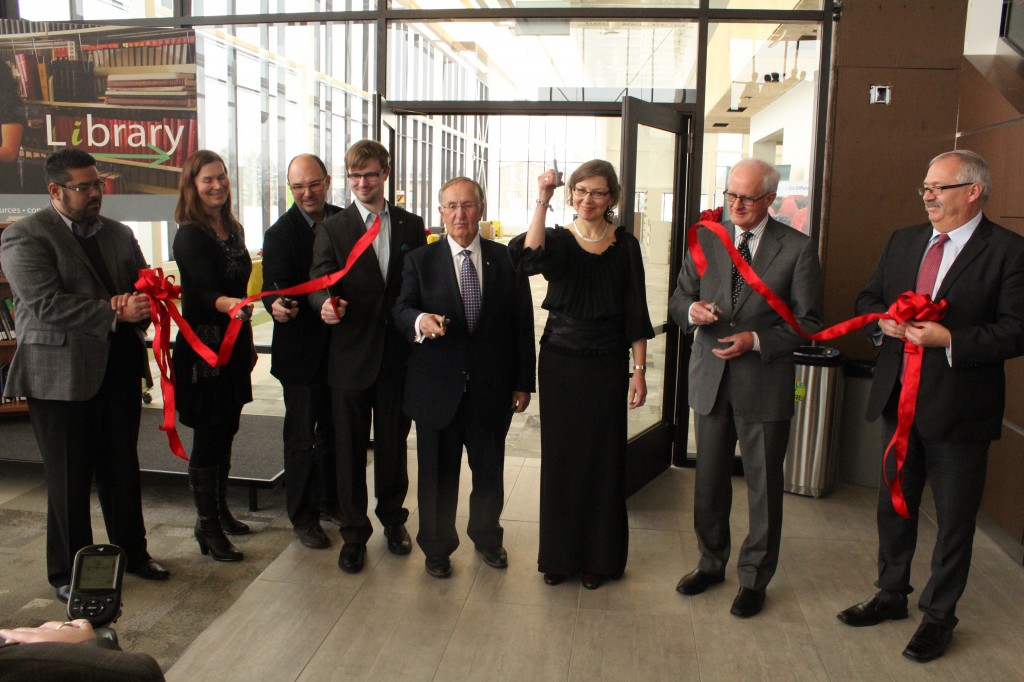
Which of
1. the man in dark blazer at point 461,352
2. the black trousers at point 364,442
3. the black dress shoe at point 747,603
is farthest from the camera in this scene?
the black trousers at point 364,442

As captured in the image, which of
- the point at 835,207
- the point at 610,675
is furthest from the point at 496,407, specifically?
the point at 835,207

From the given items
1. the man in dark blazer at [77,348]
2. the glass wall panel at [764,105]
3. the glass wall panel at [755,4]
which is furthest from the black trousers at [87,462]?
the glass wall panel at [755,4]

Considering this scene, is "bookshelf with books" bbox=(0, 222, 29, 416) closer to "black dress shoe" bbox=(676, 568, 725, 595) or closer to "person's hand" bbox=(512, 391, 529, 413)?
"person's hand" bbox=(512, 391, 529, 413)

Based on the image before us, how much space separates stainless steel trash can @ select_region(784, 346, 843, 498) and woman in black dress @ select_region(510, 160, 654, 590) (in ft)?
5.41

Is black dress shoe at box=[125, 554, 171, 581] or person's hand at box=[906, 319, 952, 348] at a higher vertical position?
person's hand at box=[906, 319, 952, 348]

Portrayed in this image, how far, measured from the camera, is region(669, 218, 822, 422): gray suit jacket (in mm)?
3016

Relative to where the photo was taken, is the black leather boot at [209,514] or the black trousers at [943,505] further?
the black leather boot at [209,514]

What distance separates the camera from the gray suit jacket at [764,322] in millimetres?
3016

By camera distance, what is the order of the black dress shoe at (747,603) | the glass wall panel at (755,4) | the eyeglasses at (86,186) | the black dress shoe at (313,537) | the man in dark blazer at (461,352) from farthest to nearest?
the glass wall panel at (755,4) → the black dress shoe at (313,537) → the man in dark blazer at (461,352) → the black dress shoe at (747,603) → the eyeglasses at (86,186)

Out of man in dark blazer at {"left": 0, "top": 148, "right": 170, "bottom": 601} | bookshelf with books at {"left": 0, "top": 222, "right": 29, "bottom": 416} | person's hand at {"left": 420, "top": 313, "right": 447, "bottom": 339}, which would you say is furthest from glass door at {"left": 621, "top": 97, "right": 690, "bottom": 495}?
bookshelf with books at {"left": 0, "top": 222, "right": 29, "bottom": 416}

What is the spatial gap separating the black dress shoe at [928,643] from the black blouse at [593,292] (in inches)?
56.4

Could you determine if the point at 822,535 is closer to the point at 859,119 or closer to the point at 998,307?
the point at 998,307

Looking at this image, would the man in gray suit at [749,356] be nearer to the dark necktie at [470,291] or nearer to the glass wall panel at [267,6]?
the dark necktie at [470,291]

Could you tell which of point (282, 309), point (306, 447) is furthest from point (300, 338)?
point (306, 447)
